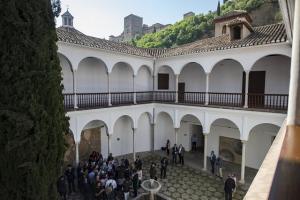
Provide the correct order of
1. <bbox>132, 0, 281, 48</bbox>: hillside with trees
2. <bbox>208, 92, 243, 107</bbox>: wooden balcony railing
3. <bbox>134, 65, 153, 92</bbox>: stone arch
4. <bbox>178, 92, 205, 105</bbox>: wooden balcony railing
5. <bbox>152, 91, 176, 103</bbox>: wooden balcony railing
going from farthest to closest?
1. <bbox>132, 0, 281, 48</bbox>: hillside with trees
2. <bbox>134, 65, 153, 92</bbox>: stone arch
3. <bbox>152, 91, 176, 103</bbox>: wooden balcony railing
4. <bbox>178, 92, 205, 105</bbox>: wooden balcony railing
5. <bbox>208, 92, 243, 107</bbox>: wooden balcony railing

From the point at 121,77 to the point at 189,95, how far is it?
18.8 ft

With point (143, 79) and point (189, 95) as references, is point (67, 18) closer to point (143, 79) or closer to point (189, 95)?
point (143, 79)

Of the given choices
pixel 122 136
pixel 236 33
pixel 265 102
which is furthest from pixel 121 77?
pixel 265 102

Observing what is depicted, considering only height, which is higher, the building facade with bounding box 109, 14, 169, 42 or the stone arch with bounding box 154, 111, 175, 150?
the building facade with bounding box 109, 14, 169, 42

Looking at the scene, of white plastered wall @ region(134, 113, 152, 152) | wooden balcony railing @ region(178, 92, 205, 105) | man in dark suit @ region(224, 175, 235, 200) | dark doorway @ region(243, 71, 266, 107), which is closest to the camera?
man in dark suit @ region(224, 175, 235, 200)

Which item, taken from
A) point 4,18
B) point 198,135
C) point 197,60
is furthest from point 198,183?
point 4,18

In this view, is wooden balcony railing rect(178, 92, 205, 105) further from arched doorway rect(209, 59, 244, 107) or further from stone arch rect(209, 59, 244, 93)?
stone arch rect(209, 59, 244, 93)

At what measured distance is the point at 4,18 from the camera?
5.63 meters

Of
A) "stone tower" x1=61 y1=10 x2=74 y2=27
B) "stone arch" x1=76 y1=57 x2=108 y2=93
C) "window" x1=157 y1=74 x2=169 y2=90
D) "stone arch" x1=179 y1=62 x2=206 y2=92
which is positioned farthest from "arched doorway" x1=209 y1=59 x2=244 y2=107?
"stone tower" x1=61 y1=10 x2=74 y2=27

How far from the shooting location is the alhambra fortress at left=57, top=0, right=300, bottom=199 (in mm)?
13047

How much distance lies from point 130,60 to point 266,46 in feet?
29.9

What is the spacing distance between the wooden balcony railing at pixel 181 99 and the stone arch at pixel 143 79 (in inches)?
35.1

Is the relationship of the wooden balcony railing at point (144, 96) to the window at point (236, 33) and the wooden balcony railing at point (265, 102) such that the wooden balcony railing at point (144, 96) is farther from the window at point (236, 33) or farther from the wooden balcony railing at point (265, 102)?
the wooden balcony railing at point (265, 102)

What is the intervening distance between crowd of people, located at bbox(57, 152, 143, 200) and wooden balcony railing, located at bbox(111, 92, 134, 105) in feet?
14.8
